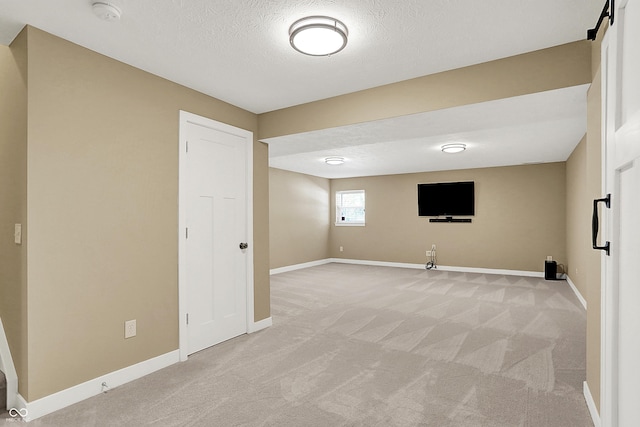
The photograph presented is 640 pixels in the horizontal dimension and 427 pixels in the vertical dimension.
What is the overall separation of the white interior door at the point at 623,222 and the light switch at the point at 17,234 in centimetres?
310

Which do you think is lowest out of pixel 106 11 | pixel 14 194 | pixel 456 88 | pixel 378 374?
pixel 378 374

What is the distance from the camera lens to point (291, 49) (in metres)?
2.41

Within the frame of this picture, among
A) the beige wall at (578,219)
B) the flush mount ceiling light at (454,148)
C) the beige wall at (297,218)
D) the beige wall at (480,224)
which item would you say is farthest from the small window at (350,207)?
the beige wall at (578,219)

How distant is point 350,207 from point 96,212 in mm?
7446

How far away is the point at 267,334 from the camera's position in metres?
3.70

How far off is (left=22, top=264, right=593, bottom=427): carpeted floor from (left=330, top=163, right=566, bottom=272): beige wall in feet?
8.19

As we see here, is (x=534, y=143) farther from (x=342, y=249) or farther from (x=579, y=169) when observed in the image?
(x=342, y=249)

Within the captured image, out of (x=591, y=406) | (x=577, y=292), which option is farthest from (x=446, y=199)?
(x=591, y=406)

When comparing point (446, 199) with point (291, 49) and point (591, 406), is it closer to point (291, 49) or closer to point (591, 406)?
point (591, 406)

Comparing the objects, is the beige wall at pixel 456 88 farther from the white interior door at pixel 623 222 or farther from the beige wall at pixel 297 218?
the beige wall at pixel 297 218

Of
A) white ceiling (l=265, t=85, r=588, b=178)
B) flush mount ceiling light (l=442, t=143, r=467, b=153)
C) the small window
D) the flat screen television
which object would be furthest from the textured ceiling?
the small window

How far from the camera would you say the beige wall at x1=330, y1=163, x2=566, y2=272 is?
6957 millimetres

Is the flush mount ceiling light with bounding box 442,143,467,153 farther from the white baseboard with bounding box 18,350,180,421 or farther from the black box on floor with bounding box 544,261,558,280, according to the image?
the white baseboard with bounding box 18,350,180,421

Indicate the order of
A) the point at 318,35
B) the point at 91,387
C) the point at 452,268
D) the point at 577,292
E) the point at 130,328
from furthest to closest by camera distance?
the point at 452,268 → the point at 577,292 → the point at 130,328 → the point at 91,387 → the point at 318,35
